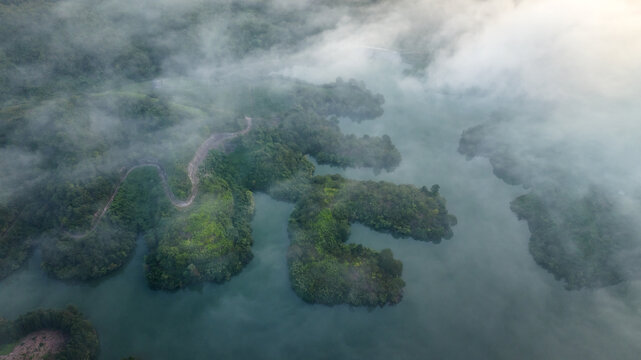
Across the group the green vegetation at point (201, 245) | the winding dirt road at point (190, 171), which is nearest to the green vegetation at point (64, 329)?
the green vegetation at point (201, 245)

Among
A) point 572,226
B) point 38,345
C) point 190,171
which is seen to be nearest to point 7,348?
point 38,345

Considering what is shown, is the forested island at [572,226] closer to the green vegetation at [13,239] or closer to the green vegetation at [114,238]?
the green vegetation at [114,238]

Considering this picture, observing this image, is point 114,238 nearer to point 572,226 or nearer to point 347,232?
point 347,232

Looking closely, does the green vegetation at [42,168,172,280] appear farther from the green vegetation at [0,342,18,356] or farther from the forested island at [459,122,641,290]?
the forested island at [459,122,641,290]

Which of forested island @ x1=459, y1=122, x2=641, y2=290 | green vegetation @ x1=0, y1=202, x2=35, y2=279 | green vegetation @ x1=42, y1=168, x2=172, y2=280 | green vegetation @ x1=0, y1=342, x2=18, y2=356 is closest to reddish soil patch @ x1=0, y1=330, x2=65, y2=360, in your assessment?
green vegetation @ x1=0, y1=342, x2=18, y2=356

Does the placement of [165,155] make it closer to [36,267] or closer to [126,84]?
[36,267]
